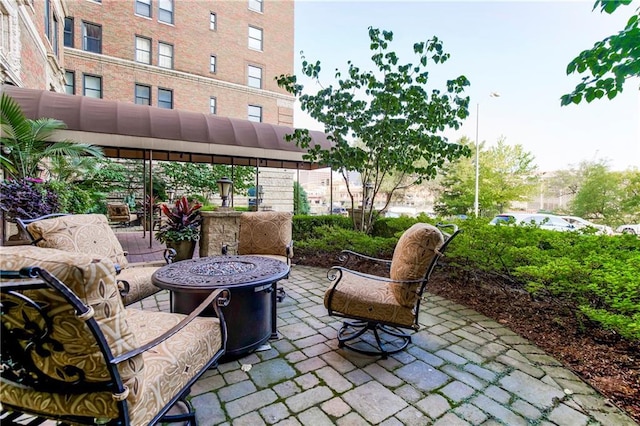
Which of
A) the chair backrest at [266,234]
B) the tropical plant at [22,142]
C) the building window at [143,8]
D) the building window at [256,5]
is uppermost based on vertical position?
the building window at [256,5]

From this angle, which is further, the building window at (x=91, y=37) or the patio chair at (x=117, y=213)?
the building window at (x=91, y=37)

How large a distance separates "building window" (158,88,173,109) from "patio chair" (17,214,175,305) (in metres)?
12.7

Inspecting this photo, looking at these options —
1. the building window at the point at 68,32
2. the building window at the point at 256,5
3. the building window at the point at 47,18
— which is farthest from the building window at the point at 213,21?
the building window at the point at 47,18

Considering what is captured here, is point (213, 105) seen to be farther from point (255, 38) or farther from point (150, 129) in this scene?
point (150, 129)

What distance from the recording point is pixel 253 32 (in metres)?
15.6

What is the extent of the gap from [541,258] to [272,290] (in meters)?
2.77

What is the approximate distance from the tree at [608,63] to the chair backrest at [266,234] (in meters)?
3.27

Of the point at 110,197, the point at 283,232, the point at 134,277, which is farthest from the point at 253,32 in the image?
the point at 134,277

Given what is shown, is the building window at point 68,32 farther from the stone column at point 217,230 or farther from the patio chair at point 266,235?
the patio chair at point 266,235

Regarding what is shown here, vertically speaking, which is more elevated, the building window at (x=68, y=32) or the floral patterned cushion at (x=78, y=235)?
the building window at (x=68, y=32)

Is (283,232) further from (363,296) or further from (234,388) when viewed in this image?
(234,388)

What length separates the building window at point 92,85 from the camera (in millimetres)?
12250

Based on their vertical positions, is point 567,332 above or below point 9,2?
below

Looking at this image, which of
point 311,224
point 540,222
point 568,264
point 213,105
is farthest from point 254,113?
point 568,264
